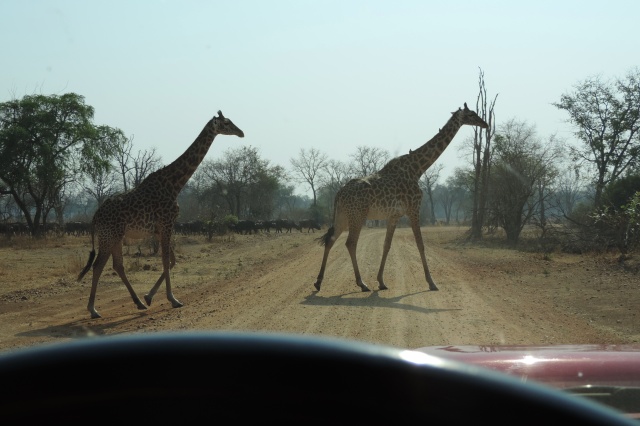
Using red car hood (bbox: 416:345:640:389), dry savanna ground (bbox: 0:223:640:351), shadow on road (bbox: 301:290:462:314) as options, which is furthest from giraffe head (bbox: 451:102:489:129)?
red car hood (bbox: 416:345:640:389)

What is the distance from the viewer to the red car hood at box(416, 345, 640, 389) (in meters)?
3.79

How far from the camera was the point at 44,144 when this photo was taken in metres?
40.1

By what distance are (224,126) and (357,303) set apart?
12.8 feet

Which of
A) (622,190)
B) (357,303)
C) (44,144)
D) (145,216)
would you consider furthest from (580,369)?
(44,144)

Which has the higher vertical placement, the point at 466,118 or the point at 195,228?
the point at 466,118

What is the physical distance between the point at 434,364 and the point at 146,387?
41 cm

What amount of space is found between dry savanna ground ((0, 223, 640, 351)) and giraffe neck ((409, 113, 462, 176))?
2.27 meters

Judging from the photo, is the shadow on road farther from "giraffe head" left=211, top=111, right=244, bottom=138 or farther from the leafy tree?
the leafy tree

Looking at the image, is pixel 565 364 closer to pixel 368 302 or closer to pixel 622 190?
pixel 368 302

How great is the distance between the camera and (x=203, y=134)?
1339cm

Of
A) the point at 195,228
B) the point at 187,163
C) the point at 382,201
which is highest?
the point at 187,163

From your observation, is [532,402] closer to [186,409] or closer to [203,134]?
[186,409]

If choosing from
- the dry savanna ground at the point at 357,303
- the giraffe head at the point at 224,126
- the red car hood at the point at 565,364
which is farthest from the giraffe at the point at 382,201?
the red car hood at the point at 565,364

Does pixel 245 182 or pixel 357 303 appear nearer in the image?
pixel 357 303
